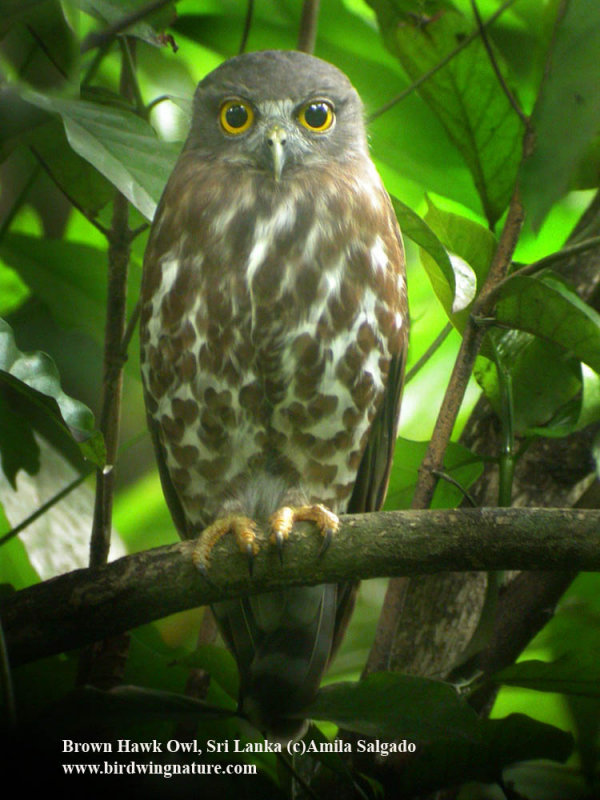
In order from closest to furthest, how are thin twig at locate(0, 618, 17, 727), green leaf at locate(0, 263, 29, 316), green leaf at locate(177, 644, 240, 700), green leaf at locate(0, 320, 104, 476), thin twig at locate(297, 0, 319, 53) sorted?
thin twig at locate(0, 618, 17, 727) → green leaf at locate(0, 320, 104, 476) → green leaf at locate(177, 644, 240, 700) → thin twig at locate(297, 0, 319, 53) → green leaf at locate(0, 263, 29, 316)

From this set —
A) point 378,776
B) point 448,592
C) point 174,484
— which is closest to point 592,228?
point 448,592

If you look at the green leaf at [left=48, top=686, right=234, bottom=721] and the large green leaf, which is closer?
the green leaf at [left=48, top=686, right=234, bottom=721]

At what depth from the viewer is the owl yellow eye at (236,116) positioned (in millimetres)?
2305

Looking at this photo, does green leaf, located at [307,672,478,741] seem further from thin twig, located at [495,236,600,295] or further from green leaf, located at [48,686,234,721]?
thin twig, located at [495,236,600,295]

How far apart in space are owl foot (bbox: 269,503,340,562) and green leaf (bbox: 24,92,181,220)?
0.70 m

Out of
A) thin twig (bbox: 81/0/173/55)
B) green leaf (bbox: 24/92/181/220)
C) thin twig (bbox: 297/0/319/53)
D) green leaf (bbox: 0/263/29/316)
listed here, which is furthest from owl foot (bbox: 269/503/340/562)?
thin twig (bbox: 297/0/319/53)

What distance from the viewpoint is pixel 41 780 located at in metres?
1.16

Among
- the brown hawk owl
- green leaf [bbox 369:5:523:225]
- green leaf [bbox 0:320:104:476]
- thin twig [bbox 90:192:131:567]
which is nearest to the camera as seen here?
green leaf [bbox 0:320:104:476]

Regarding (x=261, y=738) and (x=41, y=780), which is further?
(x=261, y=738)

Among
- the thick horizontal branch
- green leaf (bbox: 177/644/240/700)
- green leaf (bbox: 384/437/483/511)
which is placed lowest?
green leaf (bbox: 177/644/240/700)

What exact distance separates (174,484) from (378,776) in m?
0.88

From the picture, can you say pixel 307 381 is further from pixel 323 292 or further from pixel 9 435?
pixel 9 435

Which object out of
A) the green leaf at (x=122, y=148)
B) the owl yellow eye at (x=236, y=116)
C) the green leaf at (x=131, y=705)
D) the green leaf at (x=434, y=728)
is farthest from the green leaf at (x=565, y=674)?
the owl yellow eye at (x=236, y=116)

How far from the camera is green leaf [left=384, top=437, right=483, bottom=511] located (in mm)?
2113
